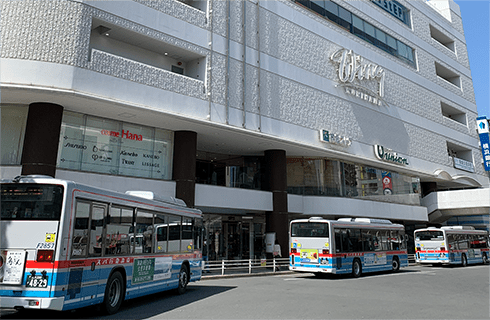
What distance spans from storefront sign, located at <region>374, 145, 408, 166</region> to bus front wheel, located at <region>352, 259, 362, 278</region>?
47.1 ft

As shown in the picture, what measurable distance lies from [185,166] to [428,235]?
18.4 metres

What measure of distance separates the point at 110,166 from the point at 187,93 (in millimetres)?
5487

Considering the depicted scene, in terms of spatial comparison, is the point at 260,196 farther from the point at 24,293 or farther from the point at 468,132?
the point at 468,132

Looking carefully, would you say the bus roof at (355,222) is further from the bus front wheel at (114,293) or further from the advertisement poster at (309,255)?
the bus front wheel at (114,293)

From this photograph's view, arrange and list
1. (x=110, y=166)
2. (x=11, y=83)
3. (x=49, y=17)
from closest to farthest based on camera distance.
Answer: (x=11, y=83), (x=49, y=17), (x=110, y=166)

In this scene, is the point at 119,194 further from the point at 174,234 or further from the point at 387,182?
the point at 387,182

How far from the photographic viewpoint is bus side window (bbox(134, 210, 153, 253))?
10.4 meters

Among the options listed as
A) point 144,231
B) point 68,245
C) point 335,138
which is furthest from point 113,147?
point 335,138

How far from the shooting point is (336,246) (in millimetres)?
17969

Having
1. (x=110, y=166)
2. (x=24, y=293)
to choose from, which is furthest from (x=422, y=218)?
(x=24, y=293)

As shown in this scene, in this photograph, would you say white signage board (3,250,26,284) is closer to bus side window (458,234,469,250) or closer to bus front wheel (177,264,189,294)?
bus front wheel (177,264,189,294)

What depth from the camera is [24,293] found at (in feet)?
24.5

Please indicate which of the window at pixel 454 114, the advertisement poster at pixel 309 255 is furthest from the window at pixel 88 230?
the window at pixel 454 114

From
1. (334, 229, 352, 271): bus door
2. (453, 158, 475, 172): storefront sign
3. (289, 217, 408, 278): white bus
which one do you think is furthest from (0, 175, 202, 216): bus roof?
(453, 158, 475, 172): storefront sign
